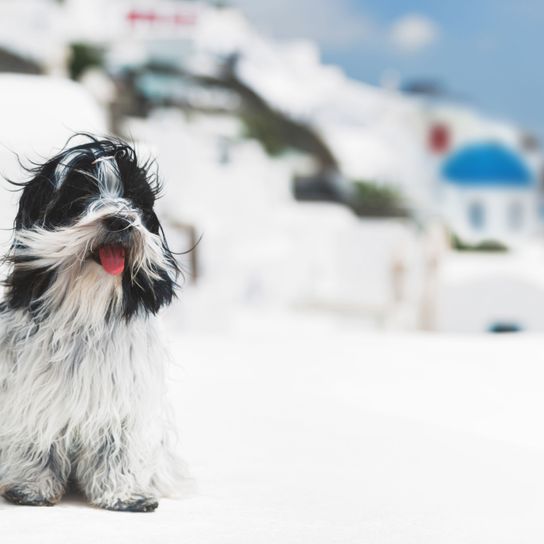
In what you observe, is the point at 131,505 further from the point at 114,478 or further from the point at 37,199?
the point at 37,199

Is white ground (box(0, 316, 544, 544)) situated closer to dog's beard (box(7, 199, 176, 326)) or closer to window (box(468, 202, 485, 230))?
dog's beard (box(7, 199, 176, 326))

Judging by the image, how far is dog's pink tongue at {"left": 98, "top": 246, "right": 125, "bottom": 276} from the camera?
5.80 ft

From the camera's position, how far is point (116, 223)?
1.75m

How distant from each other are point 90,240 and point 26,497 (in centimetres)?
60

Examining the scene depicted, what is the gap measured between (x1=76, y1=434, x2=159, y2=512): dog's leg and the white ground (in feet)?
0.12

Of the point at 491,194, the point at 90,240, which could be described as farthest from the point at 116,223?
the point at 491,194

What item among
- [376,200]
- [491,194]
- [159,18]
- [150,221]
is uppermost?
[159,18]

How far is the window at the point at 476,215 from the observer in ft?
87.2

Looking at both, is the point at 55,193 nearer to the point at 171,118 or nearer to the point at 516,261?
the point at 516,261

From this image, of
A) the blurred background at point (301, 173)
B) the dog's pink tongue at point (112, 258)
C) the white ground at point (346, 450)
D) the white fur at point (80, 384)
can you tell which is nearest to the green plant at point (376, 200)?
the blurred background at point (301, 173)

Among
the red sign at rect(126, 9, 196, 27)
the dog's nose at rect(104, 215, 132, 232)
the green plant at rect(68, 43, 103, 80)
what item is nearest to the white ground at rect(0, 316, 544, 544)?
the dog's nose at rect(104, 215, 132, 232)

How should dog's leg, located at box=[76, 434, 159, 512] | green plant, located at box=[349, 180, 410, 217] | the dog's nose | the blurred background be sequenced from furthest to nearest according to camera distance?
green plant, located at box=[349, 180, 410, 217] < the blurred background < dog's leg, located at box=[76, 434, 159, 512] < the dog's nose

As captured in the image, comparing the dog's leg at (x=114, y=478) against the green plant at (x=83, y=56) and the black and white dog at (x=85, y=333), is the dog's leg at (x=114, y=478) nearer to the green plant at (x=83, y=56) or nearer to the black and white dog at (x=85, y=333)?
the black and white dog at (x=85, y=333)

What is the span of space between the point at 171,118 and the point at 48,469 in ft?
83.9
